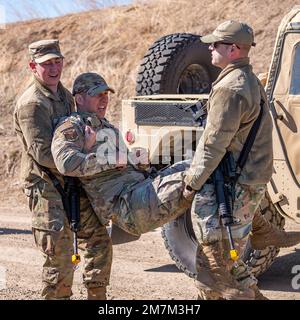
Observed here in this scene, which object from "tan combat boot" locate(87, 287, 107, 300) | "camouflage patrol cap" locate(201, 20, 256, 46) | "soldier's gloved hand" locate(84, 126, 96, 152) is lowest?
"tan combat boot" locate(87, 287, 107, 300)

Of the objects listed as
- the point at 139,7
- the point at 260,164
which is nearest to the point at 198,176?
the point at 260,164

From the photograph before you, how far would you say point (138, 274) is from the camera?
763cm

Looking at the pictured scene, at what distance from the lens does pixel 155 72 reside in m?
8.73

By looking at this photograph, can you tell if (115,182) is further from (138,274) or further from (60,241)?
(138,274)

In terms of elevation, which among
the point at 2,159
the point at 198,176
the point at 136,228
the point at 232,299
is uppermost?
the point at 198,176

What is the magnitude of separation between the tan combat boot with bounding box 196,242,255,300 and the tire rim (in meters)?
3.94

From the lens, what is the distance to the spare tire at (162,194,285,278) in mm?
6984

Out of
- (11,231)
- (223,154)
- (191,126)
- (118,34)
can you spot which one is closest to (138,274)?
(191,126)

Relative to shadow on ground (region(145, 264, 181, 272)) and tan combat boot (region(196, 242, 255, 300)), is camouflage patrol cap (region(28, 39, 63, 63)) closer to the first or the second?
tan combat boot (region(196, 242, 255, 300))

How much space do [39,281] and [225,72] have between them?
3039 millimetres

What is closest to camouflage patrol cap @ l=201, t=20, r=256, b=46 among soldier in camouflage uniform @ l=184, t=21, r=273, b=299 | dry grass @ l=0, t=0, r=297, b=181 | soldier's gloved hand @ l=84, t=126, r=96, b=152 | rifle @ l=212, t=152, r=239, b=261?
soldier in camouflage uniform @ l=184, t=21, r=273, b=299

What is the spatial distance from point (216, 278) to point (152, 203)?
1.98 ft

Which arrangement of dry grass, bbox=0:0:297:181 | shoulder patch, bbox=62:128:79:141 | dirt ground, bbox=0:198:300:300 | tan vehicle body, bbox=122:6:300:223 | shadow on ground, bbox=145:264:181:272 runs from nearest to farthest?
shoulder patch, bbox=62:128:79:141, tan vehicle body, bbox=122:6:300:223, dirt ground, bbox=0:198:300:300, shadow on ground, bbox=145:264:181:272, dry grass, bbox=0:0:297:181

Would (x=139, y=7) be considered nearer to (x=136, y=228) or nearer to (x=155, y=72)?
(x=155, y=72)
